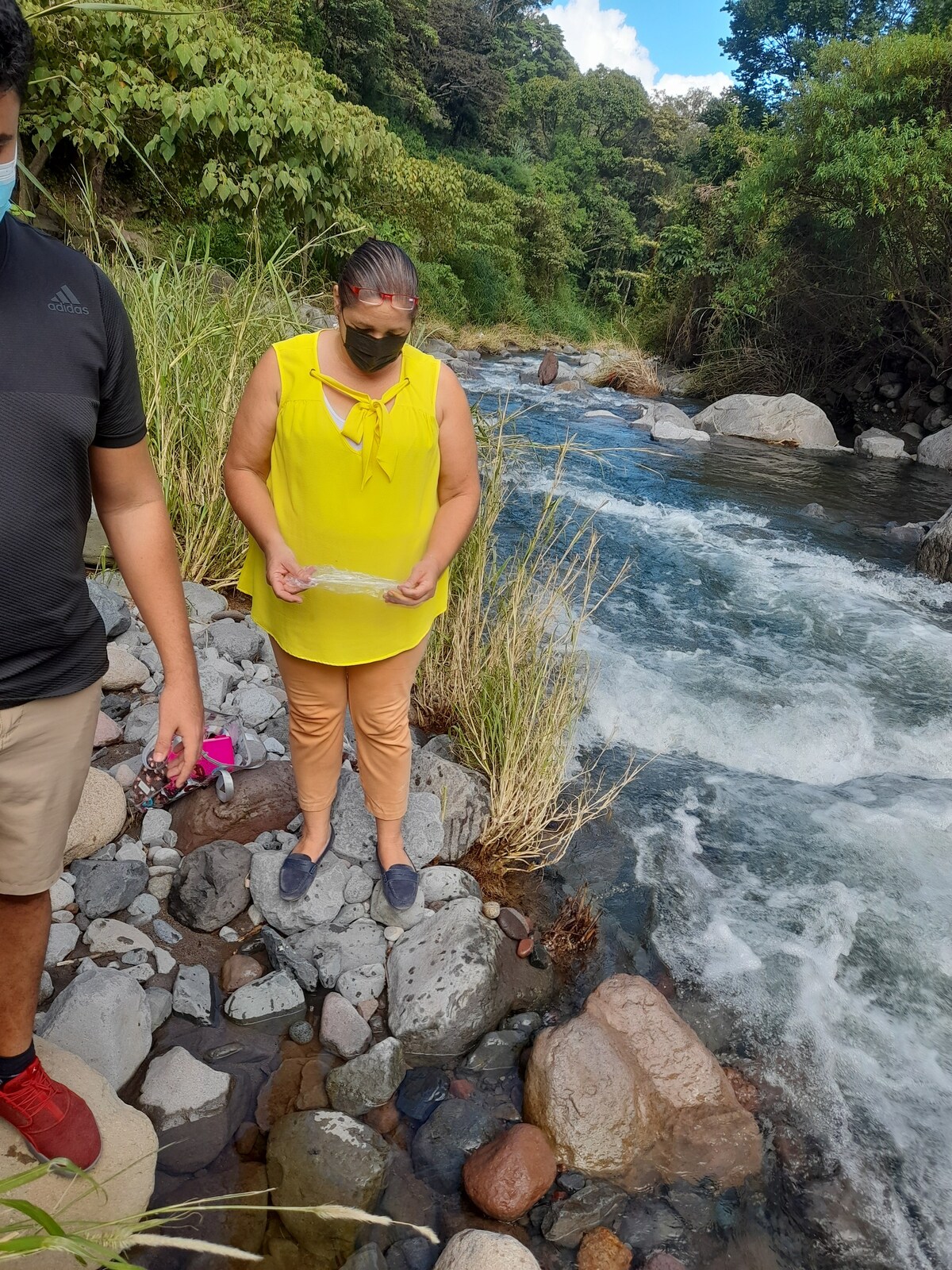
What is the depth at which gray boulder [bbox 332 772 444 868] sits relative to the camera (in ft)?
9.31

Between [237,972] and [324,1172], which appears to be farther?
[237,972]

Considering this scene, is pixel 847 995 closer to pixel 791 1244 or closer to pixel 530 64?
pixel 791 1244

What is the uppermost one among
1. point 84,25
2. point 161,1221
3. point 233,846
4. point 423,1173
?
point 84,25

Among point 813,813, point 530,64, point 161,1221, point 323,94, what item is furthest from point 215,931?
point 530,64

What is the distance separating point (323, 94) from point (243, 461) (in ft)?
24.7

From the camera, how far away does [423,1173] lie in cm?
212

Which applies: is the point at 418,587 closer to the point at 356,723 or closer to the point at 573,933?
the point at 356,723

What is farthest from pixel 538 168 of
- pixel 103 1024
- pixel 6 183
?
pixel 103 1024

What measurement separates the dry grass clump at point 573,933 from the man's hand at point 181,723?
5.45ft

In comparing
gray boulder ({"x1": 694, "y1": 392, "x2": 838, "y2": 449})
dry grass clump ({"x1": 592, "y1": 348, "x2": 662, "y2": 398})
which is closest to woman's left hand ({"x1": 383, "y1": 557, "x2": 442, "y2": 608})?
gray boulder ({"x1": 694, "y1": 392, "x2": 838, "y2": 449})

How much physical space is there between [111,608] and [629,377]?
48.7ft

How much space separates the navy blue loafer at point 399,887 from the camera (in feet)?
8.64

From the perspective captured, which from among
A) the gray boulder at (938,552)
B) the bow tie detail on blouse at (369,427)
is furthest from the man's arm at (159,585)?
the gray boulder at (938,552)

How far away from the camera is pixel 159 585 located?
5.32 ft
